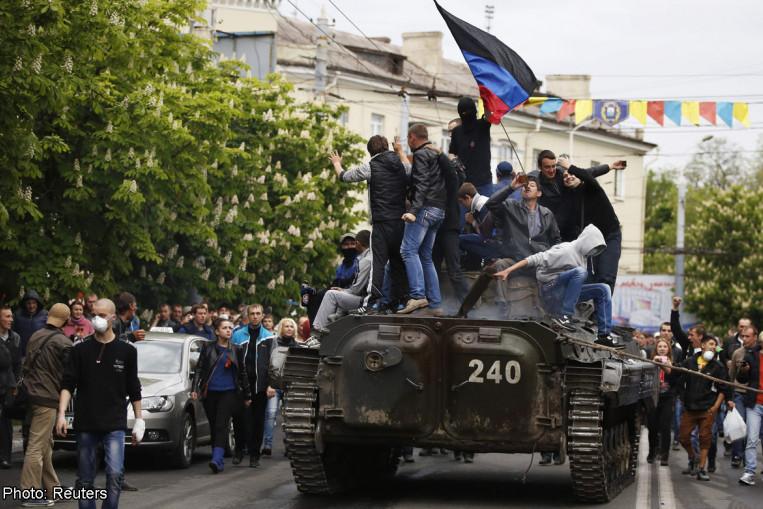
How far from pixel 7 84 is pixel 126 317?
9.73 ft

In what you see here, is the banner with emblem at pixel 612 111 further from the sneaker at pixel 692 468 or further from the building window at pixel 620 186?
the building window at pixel 620 186

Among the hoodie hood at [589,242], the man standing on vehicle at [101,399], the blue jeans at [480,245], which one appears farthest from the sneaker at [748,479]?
the man standing on vehicle at [101,399]

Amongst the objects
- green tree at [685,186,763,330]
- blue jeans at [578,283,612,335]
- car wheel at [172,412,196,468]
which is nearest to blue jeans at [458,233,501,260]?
blue jeans at [578,283,612,335]

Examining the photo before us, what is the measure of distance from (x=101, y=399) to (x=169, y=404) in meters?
5.85

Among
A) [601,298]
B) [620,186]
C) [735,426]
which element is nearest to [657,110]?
[735,426]

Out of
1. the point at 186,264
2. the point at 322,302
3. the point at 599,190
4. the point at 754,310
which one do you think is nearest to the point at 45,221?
the point at 186,264

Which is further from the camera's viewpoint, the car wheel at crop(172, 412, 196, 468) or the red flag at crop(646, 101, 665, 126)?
the red flag at crop(646, 101, 665, 126)

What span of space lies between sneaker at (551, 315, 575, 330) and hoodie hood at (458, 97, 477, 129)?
9.81ft

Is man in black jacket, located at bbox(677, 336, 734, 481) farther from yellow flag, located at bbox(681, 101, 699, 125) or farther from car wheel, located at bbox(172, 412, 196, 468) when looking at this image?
yellow flag, located at bbox(681, 101, 699, 125)

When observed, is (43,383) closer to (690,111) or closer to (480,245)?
(480,245)

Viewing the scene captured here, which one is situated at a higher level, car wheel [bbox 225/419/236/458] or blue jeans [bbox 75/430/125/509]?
blue jeans [bbox 75/430/125/509]

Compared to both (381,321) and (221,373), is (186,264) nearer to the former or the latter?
(221,373)

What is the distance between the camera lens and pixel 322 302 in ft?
45.8

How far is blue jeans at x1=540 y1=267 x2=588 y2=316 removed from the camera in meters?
13.6
